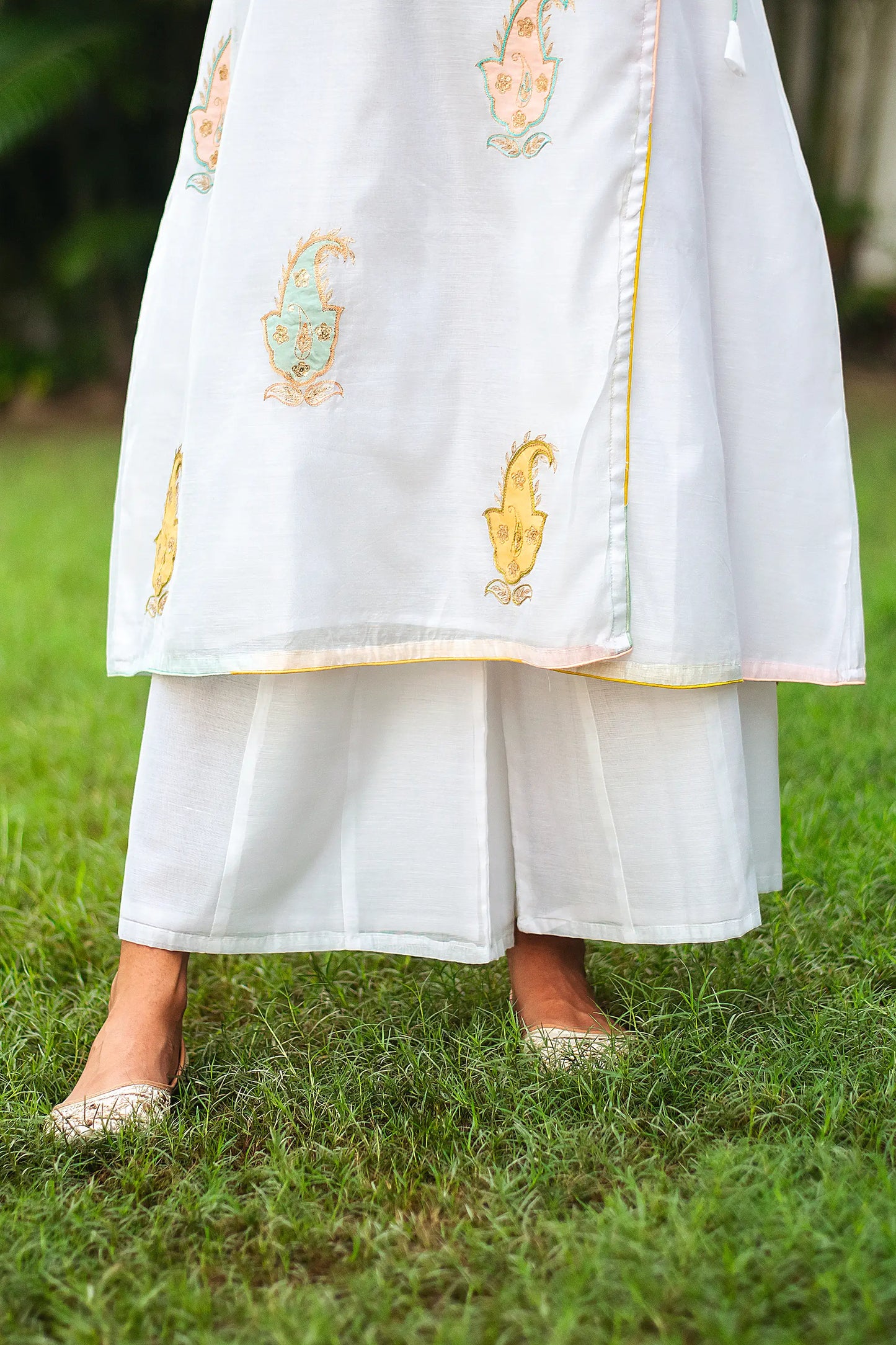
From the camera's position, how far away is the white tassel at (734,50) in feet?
3.69

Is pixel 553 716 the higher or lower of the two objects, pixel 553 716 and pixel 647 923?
the higher

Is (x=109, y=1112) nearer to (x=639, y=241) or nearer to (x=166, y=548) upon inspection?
(x=166, y=548)

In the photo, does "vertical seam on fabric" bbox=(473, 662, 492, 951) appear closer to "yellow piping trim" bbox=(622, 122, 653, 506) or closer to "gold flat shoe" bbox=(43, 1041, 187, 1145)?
"yellow piping trim" bbox=(622, 122, 653, 506)

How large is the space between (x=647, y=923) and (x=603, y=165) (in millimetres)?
712

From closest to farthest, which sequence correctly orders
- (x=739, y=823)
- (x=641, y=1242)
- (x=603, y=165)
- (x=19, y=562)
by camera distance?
(x=641, y=1242)
(x=603, y=165)
(x=739, y=823)
(x=19, y=562)

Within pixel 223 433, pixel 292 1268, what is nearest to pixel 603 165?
pixel 223 433

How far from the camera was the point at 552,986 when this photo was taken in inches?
50.6

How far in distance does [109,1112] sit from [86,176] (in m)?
8.10

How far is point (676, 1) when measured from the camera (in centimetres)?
110

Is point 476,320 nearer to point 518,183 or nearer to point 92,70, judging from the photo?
point 518,183

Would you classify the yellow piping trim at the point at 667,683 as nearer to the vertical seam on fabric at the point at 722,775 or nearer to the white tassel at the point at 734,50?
the vertical seam on fabric at the point at 722,775

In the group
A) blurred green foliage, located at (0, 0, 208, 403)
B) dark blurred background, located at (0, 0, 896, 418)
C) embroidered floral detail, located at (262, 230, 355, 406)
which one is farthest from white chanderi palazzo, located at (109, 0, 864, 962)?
blurred green foliage, located at (0, 0, 208, 403)

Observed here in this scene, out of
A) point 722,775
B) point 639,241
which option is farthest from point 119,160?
point 722,775

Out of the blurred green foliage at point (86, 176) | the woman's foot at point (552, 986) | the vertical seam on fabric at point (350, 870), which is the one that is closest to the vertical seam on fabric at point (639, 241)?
the vertical seam on fabric at point (350, 870)
